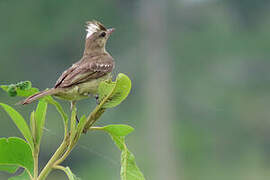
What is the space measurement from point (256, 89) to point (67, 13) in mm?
6670

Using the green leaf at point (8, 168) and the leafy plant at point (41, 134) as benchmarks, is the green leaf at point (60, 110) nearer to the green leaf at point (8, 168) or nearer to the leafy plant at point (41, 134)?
the leafy plant at point (41, 134)

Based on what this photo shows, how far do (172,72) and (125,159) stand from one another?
19346mm

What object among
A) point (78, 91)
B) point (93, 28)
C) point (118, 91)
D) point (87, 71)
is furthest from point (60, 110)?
point (93, 28)

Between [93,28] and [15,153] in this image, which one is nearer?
[15,153]

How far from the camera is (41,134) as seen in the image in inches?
64.6

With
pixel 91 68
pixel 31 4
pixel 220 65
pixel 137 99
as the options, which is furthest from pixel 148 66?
pixel 91 68

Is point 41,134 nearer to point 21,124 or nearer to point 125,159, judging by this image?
point 21,124

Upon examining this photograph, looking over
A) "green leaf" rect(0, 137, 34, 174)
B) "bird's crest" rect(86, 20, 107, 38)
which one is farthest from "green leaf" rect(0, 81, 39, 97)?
"bird's crest" rect(86, 20, 107, 38)

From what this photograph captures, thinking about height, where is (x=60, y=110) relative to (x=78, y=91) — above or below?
above

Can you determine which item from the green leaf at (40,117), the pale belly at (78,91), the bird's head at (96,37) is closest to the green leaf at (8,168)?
the green leaf at (40,117)

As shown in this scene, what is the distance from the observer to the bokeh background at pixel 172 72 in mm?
19250

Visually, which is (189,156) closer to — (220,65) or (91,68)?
(220,65)

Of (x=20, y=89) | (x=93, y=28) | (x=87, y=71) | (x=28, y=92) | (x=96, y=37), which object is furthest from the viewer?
(x=96, y=37)

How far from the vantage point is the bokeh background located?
63.2 ft
